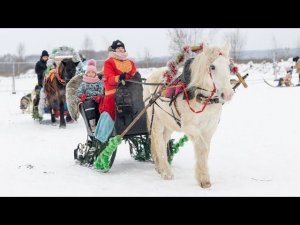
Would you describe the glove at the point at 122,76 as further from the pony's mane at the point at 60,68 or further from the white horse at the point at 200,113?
the pony's mane at the point at 60,68

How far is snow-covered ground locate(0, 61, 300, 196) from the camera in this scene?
5164 mm

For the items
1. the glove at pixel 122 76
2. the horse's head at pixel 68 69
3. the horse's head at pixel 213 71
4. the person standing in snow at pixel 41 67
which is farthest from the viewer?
the person standing in snow at pixel 41 67

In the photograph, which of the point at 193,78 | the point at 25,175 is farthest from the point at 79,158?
the point at 193,78

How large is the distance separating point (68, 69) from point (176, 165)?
5218mm

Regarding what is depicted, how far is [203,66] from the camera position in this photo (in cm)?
483

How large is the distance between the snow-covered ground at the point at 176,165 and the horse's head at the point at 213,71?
1165mm

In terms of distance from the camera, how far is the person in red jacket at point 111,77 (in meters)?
6.04

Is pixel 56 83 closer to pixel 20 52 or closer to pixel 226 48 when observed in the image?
pixel 226 48

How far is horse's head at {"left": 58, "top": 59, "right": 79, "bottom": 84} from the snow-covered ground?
1.29 metres

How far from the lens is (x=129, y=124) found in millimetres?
6125

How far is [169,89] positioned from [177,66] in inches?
14.3

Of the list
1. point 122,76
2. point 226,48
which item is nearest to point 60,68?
point 122,76

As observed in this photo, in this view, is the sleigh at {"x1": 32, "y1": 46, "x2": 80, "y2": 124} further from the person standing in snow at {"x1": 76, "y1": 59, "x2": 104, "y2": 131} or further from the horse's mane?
the person standing in snow at {"x1": 76, "y1": 59, "x2": 104, "y2": 131}

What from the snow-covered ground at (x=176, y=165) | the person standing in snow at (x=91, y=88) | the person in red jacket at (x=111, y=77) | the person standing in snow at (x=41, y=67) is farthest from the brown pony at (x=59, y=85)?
the person in red jacket at (x=111, y=77)
